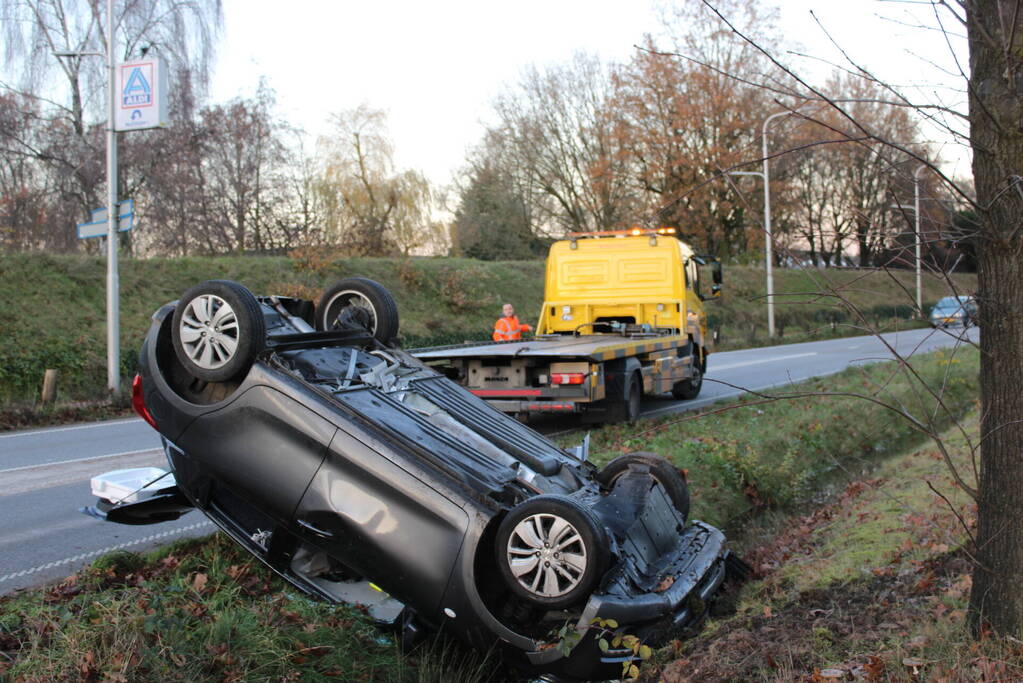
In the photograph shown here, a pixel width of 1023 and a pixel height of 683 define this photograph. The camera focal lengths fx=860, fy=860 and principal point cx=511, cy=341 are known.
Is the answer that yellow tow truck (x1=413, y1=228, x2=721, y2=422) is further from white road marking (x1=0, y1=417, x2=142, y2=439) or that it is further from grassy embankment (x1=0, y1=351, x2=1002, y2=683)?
white road marking (x1=0, y1=417, x2=142, y2=439)

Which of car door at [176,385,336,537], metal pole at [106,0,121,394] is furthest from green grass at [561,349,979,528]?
metal pole at [106,0,121,394]

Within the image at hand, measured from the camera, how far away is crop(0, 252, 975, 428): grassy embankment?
13352 millimetres

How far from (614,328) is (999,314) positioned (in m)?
9.68

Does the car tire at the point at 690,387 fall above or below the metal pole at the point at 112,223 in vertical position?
below

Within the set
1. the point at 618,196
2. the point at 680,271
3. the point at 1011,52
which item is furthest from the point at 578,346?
the point at 618,196

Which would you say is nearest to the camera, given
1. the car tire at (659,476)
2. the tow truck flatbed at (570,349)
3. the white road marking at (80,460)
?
the car tire at (659,476)

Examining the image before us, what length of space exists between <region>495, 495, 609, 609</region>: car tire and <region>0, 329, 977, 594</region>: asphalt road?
0.86 meters

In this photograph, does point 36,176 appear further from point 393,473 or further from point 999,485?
point 999,485

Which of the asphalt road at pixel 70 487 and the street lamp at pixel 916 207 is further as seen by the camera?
the asphalt road at pixel 70 487

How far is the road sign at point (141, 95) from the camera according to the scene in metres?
14.6

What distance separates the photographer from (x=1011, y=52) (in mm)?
3158

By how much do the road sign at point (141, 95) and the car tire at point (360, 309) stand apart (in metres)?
10.8

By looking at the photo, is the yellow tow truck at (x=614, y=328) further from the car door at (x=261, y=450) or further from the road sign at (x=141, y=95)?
the road sign at (x=141, y=95)

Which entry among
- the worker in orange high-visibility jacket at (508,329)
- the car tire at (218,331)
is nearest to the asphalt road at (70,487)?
the car tire at (218,331)
